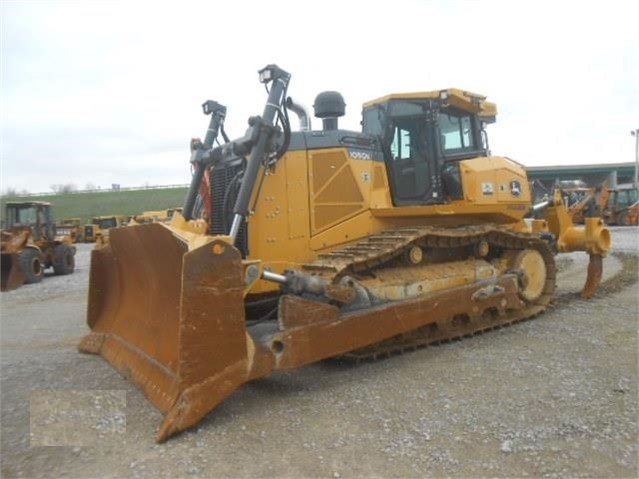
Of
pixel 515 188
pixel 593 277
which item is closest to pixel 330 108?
pixel 515 188

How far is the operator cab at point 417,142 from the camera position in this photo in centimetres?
634

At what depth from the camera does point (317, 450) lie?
338 centimetres

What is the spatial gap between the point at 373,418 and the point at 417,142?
144 inches

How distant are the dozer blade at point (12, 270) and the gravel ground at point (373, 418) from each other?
8735mm

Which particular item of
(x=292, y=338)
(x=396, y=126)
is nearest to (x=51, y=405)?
(x=292, y=338)

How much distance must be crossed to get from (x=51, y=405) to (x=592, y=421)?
3.95 metres

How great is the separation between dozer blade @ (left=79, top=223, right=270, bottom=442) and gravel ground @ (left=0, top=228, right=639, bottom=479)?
0.19m

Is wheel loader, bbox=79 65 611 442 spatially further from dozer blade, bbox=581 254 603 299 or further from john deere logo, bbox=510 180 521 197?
dozer blade, bbox=581 254 603 299

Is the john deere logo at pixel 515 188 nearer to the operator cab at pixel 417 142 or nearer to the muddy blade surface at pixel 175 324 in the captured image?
the operator cab at pixel 417 142

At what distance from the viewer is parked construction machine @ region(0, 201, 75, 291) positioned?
45.0ft

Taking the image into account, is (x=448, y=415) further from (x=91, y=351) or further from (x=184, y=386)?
(x=91, y=351)

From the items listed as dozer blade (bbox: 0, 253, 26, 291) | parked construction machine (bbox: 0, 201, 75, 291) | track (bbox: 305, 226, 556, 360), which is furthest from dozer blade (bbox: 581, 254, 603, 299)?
dozer blade (bbox: 0, 253, 26, 291)

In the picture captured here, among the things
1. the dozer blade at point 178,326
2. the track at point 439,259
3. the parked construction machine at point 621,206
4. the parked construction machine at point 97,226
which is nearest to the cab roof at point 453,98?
the track at point 439,259

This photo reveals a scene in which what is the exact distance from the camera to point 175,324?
4387mm
